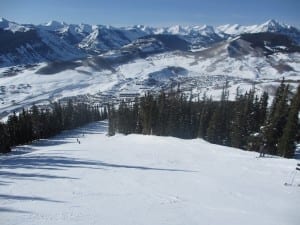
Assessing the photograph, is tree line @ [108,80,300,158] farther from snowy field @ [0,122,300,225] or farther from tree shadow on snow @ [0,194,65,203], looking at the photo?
tree shadow on snow @ [0,194,65,203]

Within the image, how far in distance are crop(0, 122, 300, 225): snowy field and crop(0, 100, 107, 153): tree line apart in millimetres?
41202

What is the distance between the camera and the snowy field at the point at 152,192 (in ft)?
54.7

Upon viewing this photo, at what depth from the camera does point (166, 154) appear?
120 ft

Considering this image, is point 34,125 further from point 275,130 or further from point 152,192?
point 152,192

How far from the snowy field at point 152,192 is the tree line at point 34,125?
41.2 metres

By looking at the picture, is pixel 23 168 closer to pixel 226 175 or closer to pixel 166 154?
pixel 166 154

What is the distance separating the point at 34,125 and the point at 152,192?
7822cm

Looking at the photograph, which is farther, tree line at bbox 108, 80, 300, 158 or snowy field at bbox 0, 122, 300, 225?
tree line at bbox 108, 80, 300, 158

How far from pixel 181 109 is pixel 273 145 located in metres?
30.3

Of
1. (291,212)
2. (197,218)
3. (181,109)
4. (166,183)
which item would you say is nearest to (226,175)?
(166,183)

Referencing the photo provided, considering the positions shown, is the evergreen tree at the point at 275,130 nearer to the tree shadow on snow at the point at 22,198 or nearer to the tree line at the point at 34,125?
A: the tree shadow on snow at the point at 22,198

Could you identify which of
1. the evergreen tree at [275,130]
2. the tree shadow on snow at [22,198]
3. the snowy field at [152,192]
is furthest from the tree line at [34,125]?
the evergreen tree at [275,130]

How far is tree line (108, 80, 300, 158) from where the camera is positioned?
5306 cm

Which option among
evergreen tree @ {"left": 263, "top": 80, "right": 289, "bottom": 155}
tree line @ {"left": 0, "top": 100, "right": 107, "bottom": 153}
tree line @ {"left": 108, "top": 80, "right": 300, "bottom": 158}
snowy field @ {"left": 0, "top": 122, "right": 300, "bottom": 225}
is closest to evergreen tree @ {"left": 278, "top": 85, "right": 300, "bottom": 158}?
tree line @ {"left": 108, "top": 80, "right": 300, "bottom": 158}
